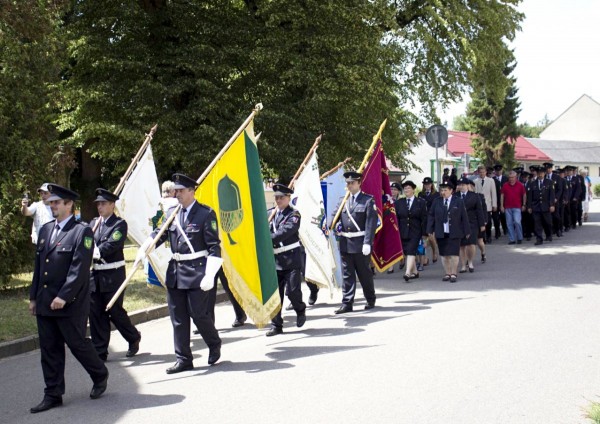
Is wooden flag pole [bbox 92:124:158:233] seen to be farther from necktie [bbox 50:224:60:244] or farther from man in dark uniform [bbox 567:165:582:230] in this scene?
man in dark uniform [bbox 567:165:582:230]

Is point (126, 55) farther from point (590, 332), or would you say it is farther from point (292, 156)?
point (590, 332)

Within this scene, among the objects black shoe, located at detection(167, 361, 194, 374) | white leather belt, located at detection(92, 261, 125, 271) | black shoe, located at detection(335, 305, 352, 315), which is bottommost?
black shoe, located at detection(335, 305, 352, 315)

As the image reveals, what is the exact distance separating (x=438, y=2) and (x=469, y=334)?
50.6ft

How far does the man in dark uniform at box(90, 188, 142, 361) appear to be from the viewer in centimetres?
823

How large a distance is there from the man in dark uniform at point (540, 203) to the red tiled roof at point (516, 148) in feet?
165

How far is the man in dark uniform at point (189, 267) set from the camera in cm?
749

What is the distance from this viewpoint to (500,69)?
2678 cm

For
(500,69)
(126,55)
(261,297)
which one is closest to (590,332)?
(261,297)

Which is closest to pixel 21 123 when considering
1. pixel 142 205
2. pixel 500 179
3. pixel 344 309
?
pixel 142 205

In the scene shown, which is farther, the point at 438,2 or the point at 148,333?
the point at 438,2

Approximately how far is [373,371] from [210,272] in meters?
1.80

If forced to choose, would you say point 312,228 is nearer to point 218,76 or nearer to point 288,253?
point 288,253

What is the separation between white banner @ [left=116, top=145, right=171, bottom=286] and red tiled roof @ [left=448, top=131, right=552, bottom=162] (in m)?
61.6

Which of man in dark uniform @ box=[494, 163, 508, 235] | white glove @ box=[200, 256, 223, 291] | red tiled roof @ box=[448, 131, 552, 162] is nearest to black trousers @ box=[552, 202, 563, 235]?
man in dark uniform @ box=[494, 163, 508, 235]
